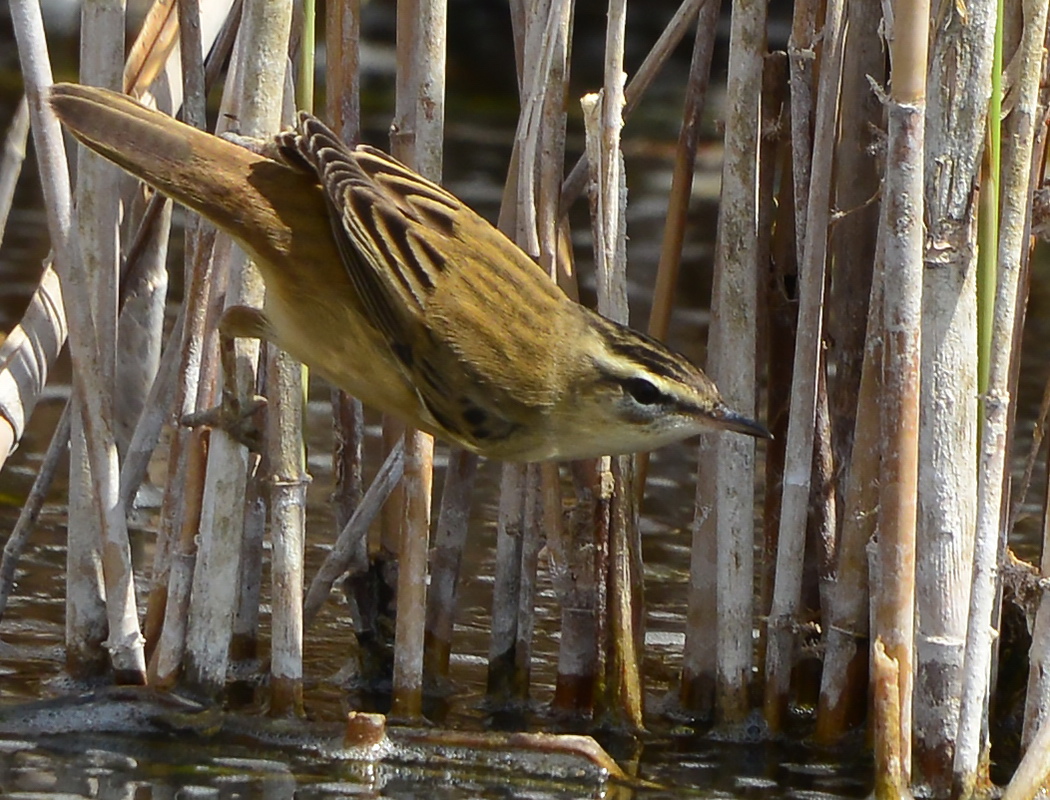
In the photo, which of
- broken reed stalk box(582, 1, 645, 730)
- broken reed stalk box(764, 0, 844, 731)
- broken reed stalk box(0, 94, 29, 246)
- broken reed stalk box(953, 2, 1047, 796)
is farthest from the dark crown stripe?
broken reed stalk box(0, 94, 29, 246)

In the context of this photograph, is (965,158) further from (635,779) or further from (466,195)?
(466,195)

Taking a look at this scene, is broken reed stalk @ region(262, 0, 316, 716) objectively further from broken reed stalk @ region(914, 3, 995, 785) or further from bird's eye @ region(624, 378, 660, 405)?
broken reed stalk @ region(914, 3, 995, 785)

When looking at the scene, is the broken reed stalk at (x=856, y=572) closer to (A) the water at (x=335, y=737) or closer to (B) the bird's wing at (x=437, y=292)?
(A) the water at (x=335, y=737)

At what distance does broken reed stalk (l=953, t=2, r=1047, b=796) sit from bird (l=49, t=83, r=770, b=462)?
497 mm

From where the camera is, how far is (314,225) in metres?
3.77

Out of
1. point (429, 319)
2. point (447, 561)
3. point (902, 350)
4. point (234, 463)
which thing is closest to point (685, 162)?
point (429, 319)

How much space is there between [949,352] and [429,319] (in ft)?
Result: 3.65

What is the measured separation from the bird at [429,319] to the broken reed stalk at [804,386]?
0.38 feet

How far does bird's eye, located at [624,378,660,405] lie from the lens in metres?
3.70

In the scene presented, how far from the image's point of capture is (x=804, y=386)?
363 cm

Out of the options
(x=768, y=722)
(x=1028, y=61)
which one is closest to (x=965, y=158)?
(x=1028, y=61)

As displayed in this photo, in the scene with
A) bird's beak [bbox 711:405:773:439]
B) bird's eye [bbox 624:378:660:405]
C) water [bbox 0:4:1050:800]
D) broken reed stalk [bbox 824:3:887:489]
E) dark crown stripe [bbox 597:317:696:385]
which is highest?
broken reed stalk [bbox 824:3:887:489]

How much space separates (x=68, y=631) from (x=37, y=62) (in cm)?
131

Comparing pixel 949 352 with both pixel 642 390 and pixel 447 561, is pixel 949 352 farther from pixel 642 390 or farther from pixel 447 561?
pixel 447 561
